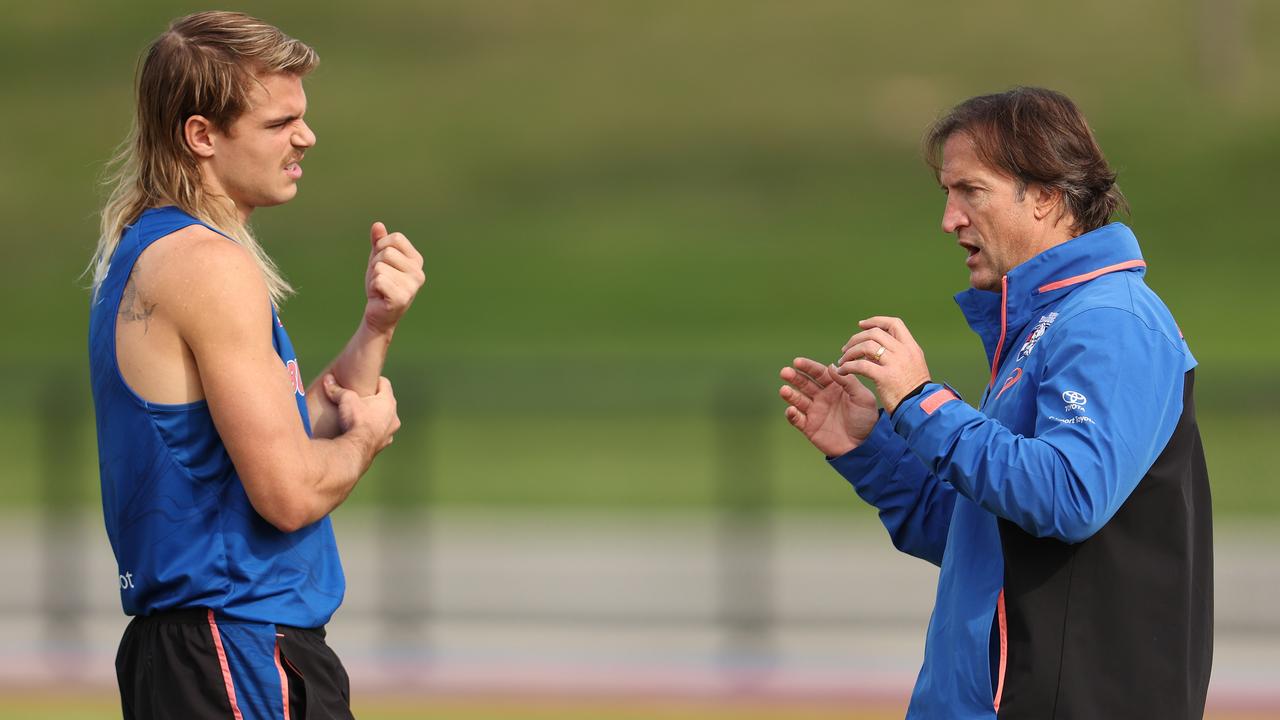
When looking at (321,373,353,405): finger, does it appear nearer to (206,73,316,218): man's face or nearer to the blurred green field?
(206,73,316,218): man's face

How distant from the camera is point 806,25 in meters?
48.8

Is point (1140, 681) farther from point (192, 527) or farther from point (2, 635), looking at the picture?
point (2, 635)

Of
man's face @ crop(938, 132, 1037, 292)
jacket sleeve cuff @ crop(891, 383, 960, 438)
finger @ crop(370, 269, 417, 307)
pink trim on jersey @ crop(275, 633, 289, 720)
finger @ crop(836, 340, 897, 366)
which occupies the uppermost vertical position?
man's face @ crop(938, 132, 1037, 292)

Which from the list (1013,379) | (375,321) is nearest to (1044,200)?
(1013,379)

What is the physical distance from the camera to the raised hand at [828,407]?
416 cm

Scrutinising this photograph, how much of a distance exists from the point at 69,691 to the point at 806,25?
1656 inches

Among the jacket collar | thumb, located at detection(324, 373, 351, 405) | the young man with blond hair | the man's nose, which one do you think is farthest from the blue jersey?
the jacket collar

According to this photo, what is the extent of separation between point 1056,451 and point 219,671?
165cm

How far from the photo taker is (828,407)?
4.22 m

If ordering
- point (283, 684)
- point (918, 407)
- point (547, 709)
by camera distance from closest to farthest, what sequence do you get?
point (283, 684) → point (918, 407) → point (547, 709)

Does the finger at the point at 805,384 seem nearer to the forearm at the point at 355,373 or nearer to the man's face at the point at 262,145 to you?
the forearm at the point at 355,373

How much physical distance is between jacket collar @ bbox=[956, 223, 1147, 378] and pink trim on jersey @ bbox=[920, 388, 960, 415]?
17 cm

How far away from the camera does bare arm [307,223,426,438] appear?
12.5 ft

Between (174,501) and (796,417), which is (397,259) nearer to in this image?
(174,501)
